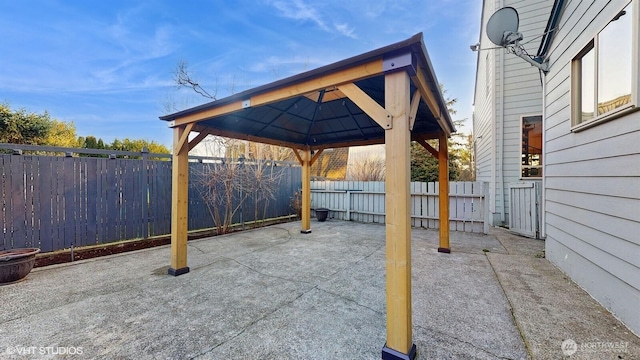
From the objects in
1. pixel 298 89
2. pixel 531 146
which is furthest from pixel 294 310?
pixel 531 146

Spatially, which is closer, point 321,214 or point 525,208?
point 525,208

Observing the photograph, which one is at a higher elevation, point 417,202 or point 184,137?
point 184,137

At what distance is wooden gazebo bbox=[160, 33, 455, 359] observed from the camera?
178 centimetres

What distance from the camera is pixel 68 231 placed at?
407 centimetres

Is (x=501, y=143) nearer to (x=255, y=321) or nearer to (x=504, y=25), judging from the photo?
(x=504, y=25)

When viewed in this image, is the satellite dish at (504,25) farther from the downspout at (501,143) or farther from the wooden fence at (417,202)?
the wooden fence at (417,202)

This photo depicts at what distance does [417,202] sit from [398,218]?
532cm

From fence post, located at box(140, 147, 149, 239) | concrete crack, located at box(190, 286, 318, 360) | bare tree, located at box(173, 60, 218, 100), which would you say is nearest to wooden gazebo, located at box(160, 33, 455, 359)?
concrete crack, located at box(190, 286, 318, 360)

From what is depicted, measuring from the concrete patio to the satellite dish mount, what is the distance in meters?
3.40

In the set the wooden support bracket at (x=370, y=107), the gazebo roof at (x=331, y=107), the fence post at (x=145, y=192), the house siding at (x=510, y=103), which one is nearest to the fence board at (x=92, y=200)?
the fence post at (x=145, y=192)

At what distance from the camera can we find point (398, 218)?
1792 millimetres

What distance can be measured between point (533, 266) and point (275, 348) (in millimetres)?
3942

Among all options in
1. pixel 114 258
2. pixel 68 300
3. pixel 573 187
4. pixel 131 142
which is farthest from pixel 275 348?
pixel 131 142

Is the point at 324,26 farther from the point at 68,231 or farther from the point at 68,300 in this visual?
the point at 68,300
